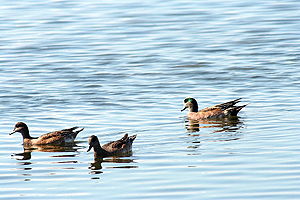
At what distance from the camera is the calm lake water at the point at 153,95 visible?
376 inches

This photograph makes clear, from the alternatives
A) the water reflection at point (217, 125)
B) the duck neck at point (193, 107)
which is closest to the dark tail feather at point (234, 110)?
the water reflection at point (217, 125)

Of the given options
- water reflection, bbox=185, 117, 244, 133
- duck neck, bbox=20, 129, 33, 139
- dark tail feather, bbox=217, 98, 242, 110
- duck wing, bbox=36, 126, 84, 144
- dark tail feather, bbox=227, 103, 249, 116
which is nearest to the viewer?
duck wing, bbox=36, 126, 84, 144

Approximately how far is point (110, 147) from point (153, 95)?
562cm

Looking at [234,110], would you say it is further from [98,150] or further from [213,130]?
[98,150]

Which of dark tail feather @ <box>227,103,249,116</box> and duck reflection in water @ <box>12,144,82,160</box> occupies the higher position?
dark tail feather @ <box>227,103,249,116</box>

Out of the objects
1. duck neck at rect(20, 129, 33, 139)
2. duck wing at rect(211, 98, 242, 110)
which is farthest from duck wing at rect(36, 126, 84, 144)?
duck wing at rect(211, 98, 242, 110)

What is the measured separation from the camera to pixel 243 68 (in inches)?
801

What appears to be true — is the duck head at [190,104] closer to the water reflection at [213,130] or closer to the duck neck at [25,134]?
the water reflection at [213,130]

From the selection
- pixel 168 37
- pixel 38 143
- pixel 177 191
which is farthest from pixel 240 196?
pixel 168 37

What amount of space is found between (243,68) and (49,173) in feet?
37.6

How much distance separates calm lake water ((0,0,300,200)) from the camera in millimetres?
9547

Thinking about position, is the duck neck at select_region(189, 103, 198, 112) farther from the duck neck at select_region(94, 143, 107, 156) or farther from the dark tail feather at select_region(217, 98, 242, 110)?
the duck neck at select_region(94, 143, 107, 156)

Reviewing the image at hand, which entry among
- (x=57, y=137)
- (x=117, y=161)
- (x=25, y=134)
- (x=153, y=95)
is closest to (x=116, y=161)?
(x=117, y=161)

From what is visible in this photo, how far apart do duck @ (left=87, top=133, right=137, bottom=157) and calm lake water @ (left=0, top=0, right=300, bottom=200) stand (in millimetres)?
276
